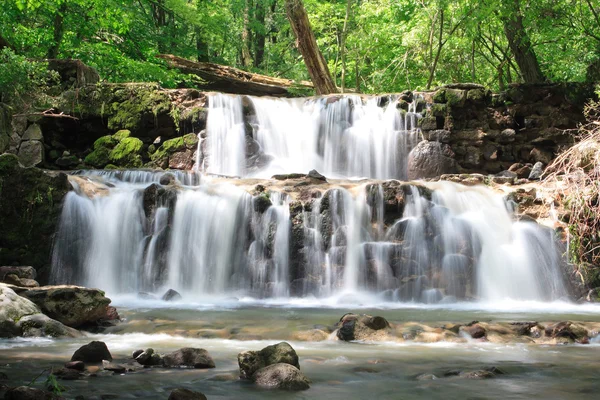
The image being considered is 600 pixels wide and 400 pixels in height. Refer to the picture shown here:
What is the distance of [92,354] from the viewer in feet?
17.8

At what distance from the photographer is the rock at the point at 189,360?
5449 mm

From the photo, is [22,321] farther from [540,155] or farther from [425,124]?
[540,155]

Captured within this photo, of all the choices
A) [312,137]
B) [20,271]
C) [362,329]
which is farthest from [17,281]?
[312,137]

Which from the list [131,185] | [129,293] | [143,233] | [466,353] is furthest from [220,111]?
[466,353]

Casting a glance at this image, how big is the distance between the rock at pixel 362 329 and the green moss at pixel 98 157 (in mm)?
11230

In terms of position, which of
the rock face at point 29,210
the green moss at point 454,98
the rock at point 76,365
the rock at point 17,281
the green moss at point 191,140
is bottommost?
the rock at point 76,365

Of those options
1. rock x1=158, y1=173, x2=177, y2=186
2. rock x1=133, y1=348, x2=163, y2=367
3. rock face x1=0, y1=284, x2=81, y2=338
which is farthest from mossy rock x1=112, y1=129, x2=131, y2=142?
rock x1=133, y1=348, x2=163, y2=367

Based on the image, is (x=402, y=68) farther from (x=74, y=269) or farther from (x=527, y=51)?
(x=74, y=269)

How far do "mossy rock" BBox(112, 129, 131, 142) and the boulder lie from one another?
13.0 metres

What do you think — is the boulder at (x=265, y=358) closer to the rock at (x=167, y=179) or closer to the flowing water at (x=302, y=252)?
the flowing water at (x=302, y=252)

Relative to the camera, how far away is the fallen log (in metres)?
23.1

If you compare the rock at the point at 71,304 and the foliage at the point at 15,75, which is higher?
the foliage at the point at 15,75

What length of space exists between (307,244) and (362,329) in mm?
4461

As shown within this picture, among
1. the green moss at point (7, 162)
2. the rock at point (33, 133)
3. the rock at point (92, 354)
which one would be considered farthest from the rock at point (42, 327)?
the rock at point (33, 133)
